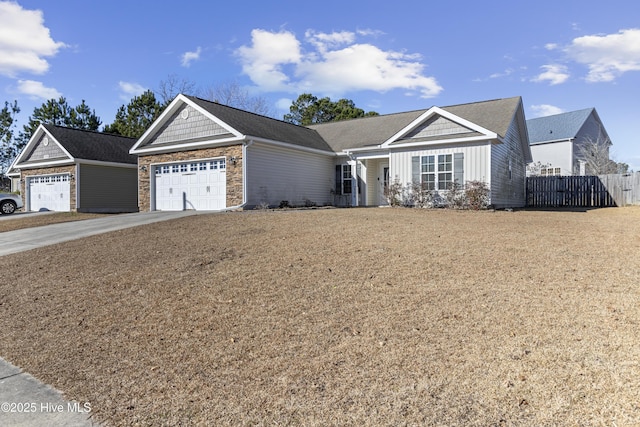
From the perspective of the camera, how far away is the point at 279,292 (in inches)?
203

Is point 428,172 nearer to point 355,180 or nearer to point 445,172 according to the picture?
point 445,172

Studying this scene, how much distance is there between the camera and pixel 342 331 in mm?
4047

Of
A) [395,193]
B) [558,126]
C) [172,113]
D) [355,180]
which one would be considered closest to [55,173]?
[172,113]

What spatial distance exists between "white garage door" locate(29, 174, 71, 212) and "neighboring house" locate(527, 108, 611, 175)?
31953 millimetres

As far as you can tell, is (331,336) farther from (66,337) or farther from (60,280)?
(60,280)

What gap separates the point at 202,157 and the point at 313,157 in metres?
5.17

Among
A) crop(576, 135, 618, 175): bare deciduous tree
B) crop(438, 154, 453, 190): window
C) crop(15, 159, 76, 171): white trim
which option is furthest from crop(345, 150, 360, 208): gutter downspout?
crop(576, 135, 618, 175): bare deciduous tree

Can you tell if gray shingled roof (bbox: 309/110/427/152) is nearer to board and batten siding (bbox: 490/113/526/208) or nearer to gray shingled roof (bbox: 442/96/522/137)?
gray shingled roof (bbox: 442/96/522/137)

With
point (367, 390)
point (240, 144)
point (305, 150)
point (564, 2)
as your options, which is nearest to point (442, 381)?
point (367, 390)

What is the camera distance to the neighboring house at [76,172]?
2280 cm

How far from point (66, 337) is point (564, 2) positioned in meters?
13.3

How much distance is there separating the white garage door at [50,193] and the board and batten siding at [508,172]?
22.0 meters

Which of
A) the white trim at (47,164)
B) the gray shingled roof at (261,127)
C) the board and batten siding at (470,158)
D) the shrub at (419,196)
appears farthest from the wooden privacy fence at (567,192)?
the white trim at (47,164)

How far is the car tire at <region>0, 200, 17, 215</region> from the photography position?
851 inches
